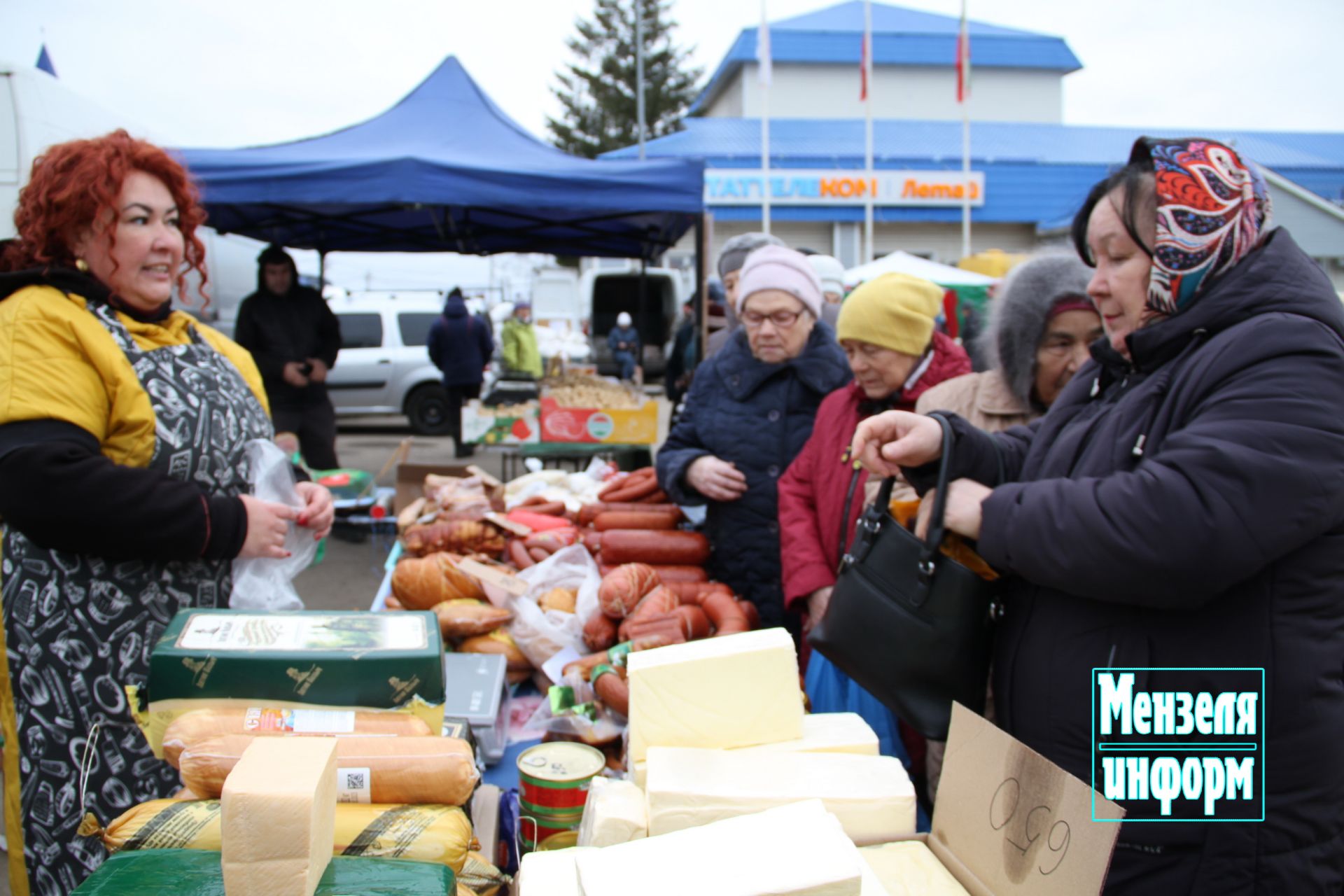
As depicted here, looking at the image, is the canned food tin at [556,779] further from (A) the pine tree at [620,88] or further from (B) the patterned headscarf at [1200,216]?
(A) the pine tree at [620,88]

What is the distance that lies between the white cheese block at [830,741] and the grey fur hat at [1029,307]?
1.29m

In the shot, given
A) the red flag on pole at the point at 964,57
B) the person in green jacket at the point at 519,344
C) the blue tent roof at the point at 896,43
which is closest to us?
the person in green jacket at the point at 519,344

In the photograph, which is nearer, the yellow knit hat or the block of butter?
the block of butter

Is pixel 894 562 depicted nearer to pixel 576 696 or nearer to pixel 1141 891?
pixel 1141 891

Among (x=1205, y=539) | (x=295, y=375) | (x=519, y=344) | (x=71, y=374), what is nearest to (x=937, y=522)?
(x=1205, y=539)

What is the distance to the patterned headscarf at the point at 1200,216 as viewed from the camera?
1348 mm

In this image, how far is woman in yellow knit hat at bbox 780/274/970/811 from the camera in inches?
93.6

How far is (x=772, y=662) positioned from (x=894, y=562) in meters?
0.39

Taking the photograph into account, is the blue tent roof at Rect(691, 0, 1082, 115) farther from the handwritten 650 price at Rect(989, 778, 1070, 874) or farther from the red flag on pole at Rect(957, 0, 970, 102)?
the handwritten 650 price at Rect(989, 778, 1070, 874)

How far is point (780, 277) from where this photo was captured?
2.87 metres

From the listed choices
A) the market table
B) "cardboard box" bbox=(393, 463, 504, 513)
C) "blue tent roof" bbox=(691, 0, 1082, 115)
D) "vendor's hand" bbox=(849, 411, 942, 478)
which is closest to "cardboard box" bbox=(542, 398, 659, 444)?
the market table

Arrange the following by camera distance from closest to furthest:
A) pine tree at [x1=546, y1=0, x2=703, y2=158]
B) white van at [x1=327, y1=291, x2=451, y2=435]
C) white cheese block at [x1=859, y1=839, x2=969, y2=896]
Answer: white cheese block at [x1=859, y1=839, x2=969, y2=896], white van at [x1=327, y1=291, x2=451, y2=435], pine tree at [x1=546, y1=0, x2=703, y2=158]

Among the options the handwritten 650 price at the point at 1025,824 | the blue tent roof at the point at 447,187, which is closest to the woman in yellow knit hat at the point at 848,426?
the handwritten 650 price at the point at 1025,824

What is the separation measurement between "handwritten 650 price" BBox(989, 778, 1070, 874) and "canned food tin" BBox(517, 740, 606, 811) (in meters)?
0.64
